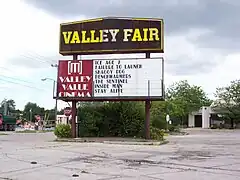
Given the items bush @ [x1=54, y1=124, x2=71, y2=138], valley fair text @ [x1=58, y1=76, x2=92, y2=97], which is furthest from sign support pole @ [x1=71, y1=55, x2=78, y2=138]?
valley fair text @ [x1=58, y1=76, x2=92, y2=97]

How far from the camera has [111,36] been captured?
28.2m

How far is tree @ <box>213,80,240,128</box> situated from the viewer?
77.2 meters

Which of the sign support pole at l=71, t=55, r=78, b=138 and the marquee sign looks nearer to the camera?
the marquee sign

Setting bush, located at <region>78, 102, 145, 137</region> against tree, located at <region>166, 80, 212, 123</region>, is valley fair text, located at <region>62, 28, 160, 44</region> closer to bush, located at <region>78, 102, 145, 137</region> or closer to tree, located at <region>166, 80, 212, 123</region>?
bush, located at <region>78, 102, 145, 137</region>

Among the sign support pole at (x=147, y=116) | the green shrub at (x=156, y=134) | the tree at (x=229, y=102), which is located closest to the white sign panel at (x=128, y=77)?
the sign support pole at (x=147, y=116)

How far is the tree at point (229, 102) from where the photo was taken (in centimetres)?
7719

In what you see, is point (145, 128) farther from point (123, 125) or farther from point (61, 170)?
point (61, 170)

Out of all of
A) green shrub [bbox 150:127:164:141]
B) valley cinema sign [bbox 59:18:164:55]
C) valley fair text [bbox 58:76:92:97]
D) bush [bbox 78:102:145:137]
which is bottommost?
green shrub [bbox 150:127:164:141]

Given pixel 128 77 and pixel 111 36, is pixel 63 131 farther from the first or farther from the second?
pixel 111 36

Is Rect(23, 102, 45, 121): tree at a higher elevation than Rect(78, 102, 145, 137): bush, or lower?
higher

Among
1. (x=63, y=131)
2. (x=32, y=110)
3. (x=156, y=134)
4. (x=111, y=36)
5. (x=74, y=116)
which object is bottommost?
(x=156, y=134)

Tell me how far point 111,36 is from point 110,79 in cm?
307

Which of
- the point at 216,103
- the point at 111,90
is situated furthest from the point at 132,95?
the point at 216,103

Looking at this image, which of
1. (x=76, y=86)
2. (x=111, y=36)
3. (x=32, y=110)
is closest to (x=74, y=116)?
(x=76, y=86)
